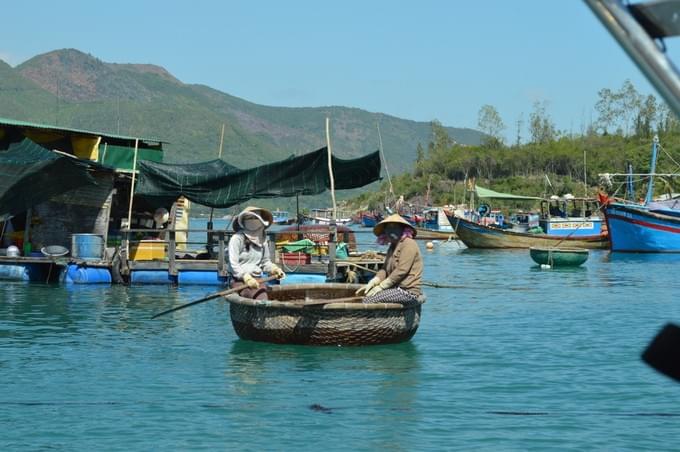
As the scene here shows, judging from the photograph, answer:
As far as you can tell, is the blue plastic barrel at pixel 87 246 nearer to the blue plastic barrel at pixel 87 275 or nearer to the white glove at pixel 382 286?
the blue plastic barrel at pixel 87 275

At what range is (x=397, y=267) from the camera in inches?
481

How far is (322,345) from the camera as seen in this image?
12672mm

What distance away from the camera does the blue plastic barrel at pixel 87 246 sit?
2180cm

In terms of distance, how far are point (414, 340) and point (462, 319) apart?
320 cm

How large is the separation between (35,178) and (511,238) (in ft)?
95.6

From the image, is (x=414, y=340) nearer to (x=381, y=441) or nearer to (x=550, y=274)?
(x=381, y=441)

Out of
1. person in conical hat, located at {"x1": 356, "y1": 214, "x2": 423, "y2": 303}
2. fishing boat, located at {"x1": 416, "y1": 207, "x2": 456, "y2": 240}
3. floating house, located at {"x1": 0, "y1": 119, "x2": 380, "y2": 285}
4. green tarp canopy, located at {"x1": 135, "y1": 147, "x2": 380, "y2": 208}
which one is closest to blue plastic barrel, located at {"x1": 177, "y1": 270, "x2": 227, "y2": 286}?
floating house, located at {"x1": 0, "y1": 119, "x2": 380, "y2": 285}

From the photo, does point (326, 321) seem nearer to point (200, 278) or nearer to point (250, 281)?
point (250, 281)

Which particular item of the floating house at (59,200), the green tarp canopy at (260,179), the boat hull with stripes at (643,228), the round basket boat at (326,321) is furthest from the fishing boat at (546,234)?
the round basket boat at (326,321)

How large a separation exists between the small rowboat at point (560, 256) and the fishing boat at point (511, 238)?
1036 cm

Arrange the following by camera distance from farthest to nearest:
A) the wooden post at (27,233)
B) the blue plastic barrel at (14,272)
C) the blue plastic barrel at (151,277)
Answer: the wooden post at (27,233) < the blue plastic barrel at (14,272) < the blue plastic barrel at (151,277)

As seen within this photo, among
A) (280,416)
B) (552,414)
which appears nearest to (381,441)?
(280,416)

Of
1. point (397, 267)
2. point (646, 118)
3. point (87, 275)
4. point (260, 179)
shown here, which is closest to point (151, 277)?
point (87, 275)

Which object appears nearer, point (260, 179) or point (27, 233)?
point (260, 179)
